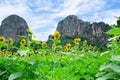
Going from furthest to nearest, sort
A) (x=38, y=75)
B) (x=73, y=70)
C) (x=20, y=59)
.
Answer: (x=73, y=70), (x=20, y=59), (x=38, y=75)

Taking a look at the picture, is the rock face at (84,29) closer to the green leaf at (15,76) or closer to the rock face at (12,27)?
the rock face at (12,27)

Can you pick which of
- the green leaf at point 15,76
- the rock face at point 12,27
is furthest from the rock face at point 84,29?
the green leaf at point 15,76

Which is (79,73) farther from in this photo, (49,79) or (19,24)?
(19,24)

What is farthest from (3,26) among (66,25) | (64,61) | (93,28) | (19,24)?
(64,61)

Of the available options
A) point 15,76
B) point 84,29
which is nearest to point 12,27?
point 84,29

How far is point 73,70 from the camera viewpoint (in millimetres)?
5902

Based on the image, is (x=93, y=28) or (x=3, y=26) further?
(x=3, y=26)

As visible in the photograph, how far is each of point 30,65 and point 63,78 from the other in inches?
26.4

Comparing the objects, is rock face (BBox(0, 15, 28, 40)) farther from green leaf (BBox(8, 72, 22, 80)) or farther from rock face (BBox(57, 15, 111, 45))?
green leaf (BBox(8, 72, 22, 80))

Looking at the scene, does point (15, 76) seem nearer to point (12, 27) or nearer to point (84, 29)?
point (84, 29)

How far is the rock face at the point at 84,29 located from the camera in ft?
343

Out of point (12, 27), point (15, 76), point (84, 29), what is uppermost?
point (12, 27)

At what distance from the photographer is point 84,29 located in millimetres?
113750

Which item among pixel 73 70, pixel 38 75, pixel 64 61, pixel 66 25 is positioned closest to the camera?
pixel 38 75
